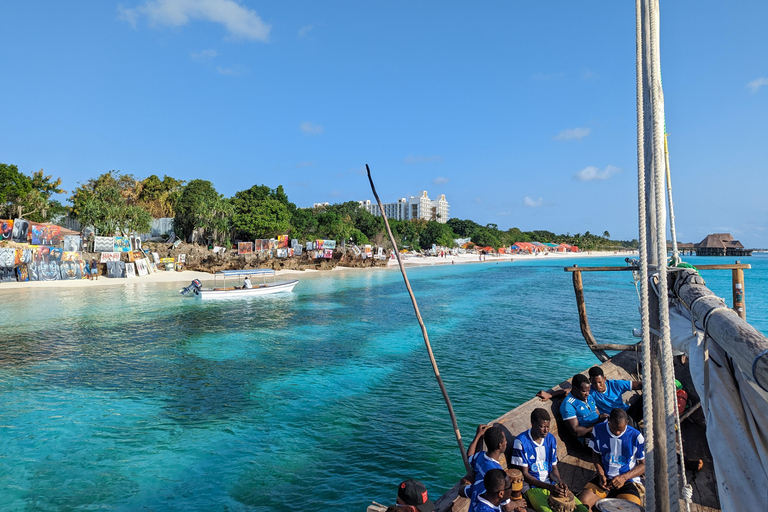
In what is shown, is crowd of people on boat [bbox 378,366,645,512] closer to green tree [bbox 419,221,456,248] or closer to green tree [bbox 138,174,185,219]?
green tree [bbox 138,174,185,219]

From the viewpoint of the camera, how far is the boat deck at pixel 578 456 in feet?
16.1

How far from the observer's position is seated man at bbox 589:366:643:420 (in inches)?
261

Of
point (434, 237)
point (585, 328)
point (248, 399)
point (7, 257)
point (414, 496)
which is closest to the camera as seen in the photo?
point (414, 496)

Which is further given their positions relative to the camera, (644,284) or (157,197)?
(157,197)

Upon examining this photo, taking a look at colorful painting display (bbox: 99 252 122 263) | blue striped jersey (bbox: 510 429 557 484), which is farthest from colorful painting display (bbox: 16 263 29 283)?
blue striped jersey (bbox: 510 429 557 484)

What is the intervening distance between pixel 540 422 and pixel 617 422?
0.94m

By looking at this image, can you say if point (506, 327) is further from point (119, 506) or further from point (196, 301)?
point (196, 301)

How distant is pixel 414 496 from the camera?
452 centimetres

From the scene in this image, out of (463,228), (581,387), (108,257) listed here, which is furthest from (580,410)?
(463,228)

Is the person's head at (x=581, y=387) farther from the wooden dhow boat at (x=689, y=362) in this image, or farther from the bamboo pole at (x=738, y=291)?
the bamboo pole at (x=738, y=291)

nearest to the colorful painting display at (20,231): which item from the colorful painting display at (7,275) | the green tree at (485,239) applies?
the colorful painting display at (7,275)

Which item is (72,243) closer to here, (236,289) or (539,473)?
(236,289)

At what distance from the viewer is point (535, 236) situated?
157m

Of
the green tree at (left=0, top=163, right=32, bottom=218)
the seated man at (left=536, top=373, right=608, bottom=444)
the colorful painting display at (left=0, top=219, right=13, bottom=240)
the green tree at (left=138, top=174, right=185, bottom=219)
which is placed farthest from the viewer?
the green tree at (left=138, top=174, right=185, bottom=219)
